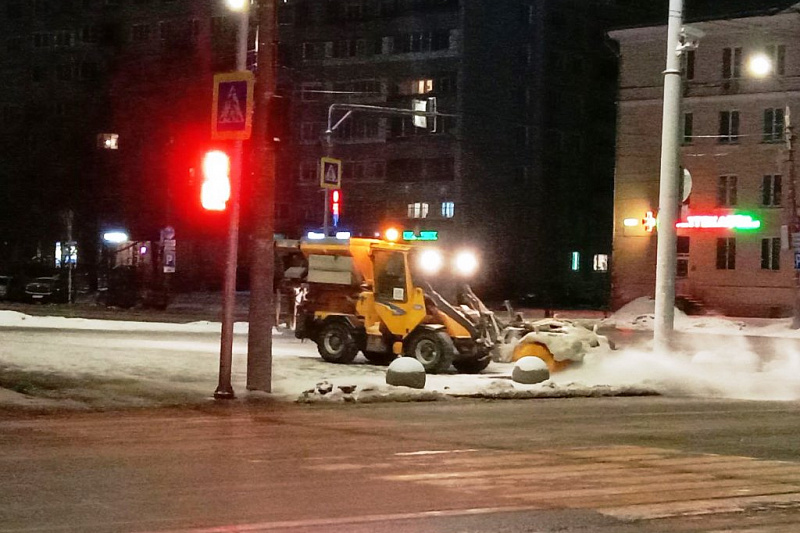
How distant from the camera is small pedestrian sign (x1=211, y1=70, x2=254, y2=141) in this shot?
16.1 meters

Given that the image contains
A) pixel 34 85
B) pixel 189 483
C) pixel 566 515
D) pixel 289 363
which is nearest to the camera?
pixel 566 515

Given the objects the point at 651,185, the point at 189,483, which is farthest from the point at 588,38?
the point at 189,483

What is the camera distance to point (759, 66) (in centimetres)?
5559

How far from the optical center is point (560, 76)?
73625 millimetres

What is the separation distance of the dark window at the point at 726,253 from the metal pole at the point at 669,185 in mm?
37848

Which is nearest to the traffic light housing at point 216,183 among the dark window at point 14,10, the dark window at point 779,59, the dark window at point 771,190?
the dark window at point 771,190

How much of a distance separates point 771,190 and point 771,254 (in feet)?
11.1

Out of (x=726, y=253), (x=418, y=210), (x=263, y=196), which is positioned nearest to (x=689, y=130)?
(x=726, y=253)

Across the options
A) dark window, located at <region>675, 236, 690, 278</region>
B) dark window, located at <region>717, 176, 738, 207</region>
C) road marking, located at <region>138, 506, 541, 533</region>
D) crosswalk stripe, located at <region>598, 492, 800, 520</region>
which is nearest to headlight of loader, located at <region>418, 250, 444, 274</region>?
crosswalk stripe, located at <region>598, 492, 800, 520</region>

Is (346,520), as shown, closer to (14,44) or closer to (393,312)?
(393,312)

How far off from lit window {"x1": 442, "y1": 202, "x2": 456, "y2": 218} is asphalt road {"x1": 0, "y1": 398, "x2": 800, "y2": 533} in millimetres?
52509

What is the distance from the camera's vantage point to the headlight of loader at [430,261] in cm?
2287

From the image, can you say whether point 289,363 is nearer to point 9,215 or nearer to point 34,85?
point 9,215

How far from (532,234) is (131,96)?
30070mm
